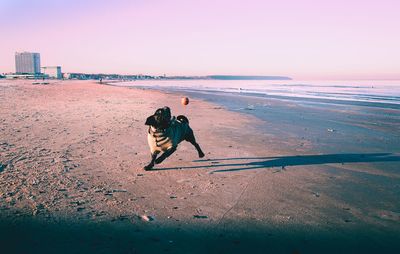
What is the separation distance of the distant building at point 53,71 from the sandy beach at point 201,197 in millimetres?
187448

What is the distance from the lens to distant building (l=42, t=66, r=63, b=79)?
17975cm

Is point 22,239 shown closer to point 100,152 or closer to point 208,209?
point 208,209

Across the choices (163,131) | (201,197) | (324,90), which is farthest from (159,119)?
(324,90)

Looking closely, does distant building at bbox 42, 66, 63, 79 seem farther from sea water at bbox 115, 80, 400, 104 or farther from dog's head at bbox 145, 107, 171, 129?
dog's head at bbox 145, 107, 171, 129

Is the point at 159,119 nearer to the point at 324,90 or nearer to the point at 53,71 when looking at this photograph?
the point at 324,90

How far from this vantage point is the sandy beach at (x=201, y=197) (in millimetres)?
3262

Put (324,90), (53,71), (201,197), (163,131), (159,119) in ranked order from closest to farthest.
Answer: (201,197) < (159,119) < (163,131) < (324,90) < (53,71)

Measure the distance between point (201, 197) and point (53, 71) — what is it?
208m

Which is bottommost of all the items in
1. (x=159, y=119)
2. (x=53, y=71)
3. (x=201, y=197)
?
(x=201, y=197)

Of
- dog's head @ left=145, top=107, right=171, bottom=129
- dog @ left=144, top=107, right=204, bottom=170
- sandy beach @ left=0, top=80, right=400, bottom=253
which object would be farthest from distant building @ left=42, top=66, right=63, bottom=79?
dog's head @ left=145, top=107, right=171, bottom=129

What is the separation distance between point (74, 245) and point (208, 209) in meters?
1.61

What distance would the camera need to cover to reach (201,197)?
4.48m

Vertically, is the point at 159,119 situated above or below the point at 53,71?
below

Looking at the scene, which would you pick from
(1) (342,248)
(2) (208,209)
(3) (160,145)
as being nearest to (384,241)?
(1) (342,248)
